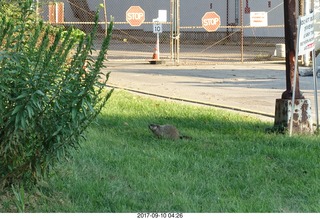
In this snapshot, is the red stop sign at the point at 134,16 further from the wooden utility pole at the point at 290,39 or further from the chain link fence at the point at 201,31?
the wooden utility pole at the point at 290,39

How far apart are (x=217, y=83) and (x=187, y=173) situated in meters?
11.2

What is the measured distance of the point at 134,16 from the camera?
26672 millimetres

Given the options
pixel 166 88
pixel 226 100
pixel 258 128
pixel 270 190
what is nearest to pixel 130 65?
pixel 166 88

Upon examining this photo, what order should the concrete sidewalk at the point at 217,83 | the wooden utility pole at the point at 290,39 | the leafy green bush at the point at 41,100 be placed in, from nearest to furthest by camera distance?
1. the leafy green bush at the point at 41,100
2. the wooden utility pole at the point at 290,39
3. the concrete sidewalk at the point at 217,83

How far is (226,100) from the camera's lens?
47.5 ft

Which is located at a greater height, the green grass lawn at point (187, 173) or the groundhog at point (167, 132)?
the groundhog at point (167, 132)

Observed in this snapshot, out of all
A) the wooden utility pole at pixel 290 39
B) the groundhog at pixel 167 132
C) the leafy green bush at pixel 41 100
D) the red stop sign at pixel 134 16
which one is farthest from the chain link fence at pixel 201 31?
the leafy green bush at pixel 41 100

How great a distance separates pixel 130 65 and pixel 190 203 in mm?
19661

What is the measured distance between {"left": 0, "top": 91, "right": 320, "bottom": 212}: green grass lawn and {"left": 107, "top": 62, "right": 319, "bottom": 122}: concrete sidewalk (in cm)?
271

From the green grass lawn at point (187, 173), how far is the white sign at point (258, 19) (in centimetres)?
1684

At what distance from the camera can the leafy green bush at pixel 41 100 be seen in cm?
557

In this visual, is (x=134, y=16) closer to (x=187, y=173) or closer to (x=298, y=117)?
(x=298, y=117)

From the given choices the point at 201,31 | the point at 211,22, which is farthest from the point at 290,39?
the point at 201,31

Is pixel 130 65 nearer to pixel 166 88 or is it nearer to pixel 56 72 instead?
pixel 166 88
